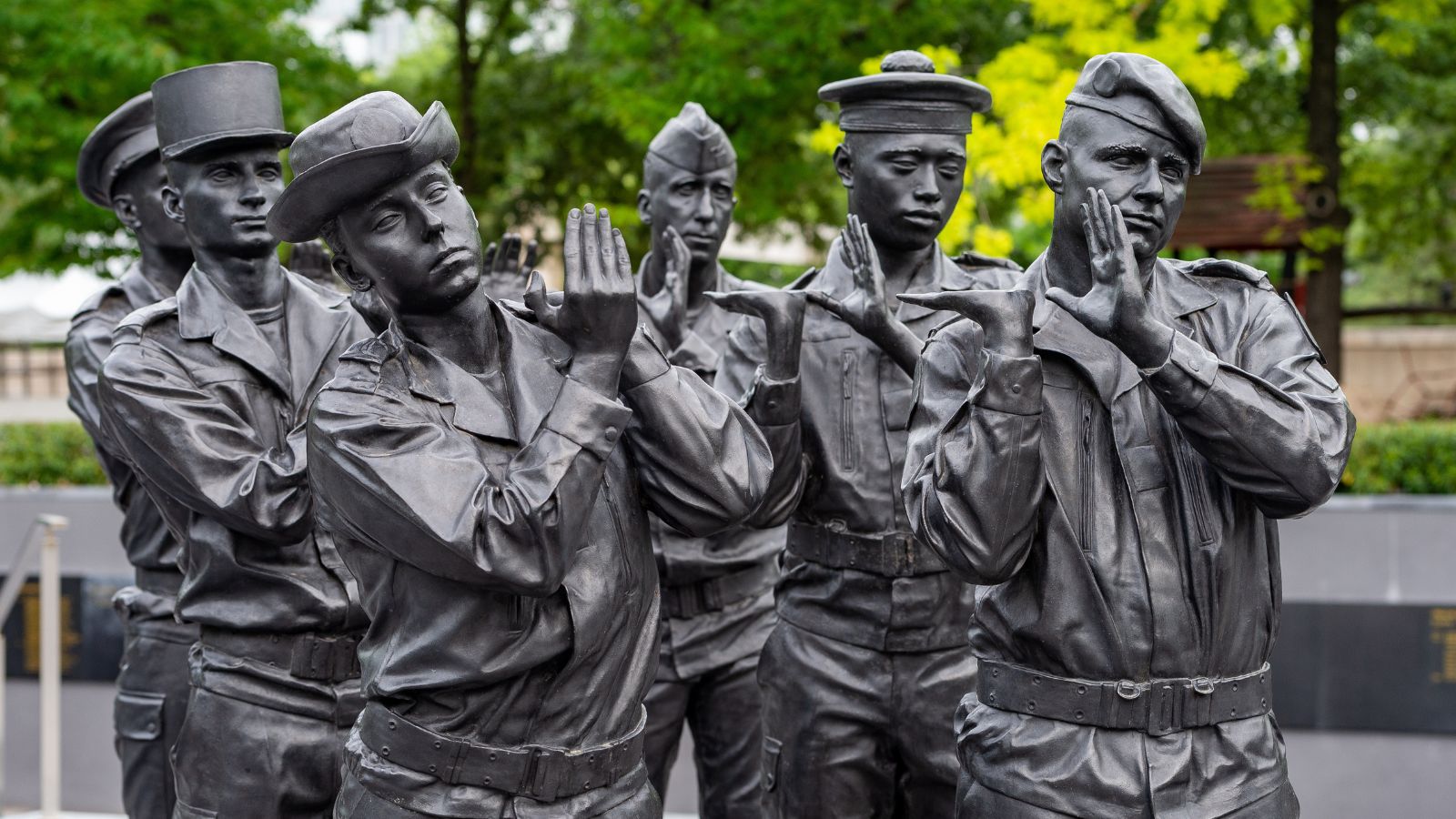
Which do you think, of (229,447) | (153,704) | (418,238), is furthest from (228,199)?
(418,238)

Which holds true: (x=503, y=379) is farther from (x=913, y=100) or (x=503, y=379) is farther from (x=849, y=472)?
(x=913, y=100)

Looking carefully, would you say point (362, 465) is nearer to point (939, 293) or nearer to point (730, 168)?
point (939, 293)

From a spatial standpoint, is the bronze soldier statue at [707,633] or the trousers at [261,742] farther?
the bronze soldier statue at [707,633]

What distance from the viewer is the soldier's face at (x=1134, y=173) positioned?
3.47m

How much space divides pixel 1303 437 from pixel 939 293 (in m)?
0.81

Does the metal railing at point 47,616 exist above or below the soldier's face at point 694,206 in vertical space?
below

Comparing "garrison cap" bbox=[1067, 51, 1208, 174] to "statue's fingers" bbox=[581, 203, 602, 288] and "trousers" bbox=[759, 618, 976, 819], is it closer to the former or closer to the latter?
"statue's fingers" bbox=[581, 203, 602, 288]

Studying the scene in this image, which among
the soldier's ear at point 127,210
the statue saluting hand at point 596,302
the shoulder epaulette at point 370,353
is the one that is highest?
the soldier's ear at point 127,210

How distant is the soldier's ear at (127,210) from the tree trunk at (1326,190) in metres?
9.19

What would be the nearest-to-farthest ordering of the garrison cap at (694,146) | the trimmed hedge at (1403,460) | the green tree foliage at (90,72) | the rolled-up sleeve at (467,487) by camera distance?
the rolled-up sleeve at (467,487)
the garrison cap at (694,146)
the trimmed hedge at (1403,460)
the green tree foliage at (90,72)

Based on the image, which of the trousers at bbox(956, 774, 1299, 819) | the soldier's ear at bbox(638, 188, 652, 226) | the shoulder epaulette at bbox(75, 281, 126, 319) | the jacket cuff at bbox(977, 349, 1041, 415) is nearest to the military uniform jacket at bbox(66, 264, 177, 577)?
the shoulder epaulette at bbox(75, 281, 126, 319)

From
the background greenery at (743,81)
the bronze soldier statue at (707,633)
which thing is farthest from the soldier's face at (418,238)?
the background greenery at (743,81)

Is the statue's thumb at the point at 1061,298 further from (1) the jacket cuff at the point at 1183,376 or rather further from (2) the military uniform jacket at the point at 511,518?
(2) the military uniform jacket at the point at 511,518

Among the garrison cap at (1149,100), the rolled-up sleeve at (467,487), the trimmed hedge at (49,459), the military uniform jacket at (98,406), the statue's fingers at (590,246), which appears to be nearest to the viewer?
the rolled-up sleeve at (467,487)
